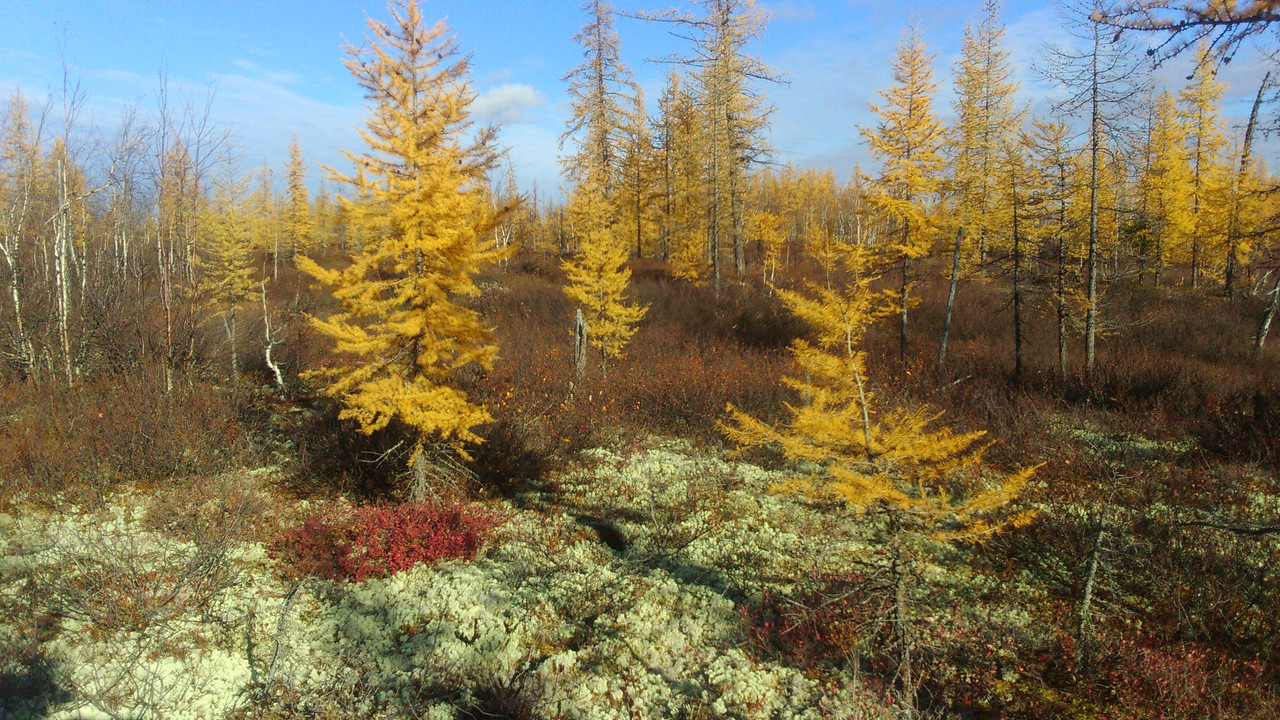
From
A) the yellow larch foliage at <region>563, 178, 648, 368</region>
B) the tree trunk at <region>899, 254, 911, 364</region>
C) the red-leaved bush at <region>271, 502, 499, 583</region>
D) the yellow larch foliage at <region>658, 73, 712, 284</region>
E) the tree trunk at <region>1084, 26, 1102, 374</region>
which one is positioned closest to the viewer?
the red-leaved bush at <region>271, 502, 499, 583</region>

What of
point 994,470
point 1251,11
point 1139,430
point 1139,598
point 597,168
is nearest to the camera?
point 1251,11

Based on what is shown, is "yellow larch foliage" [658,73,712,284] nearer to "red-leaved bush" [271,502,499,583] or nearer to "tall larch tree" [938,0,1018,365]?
"tall larch tree" [938,0,1018,365]

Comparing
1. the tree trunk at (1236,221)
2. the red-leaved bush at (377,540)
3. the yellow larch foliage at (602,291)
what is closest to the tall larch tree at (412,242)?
the red-leaved bush at (377,540)

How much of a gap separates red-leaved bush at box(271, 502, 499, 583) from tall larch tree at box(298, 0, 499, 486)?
1099 mm

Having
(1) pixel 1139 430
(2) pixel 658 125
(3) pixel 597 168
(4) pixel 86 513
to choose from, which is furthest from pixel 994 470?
(2) pixel 658 125

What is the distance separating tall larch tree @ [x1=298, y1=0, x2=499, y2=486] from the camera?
622 centimetres

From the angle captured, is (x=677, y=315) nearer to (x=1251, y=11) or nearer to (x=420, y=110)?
(x=420, y=110)

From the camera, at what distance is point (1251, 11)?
3.79 m

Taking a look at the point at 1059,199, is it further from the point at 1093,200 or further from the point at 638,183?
the point at 638,183

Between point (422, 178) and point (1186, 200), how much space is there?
3932cm

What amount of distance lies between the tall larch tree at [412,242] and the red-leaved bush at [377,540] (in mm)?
1099

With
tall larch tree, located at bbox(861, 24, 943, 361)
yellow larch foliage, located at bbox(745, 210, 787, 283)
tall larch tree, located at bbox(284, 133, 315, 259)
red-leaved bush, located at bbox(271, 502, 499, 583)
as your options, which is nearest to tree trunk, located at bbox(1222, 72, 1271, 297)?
tall larch tree, located at bbox(861, 24, 943, 361)

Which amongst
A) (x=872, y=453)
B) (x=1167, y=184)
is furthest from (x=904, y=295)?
(x=1167, y=184)

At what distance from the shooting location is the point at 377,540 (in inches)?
254
